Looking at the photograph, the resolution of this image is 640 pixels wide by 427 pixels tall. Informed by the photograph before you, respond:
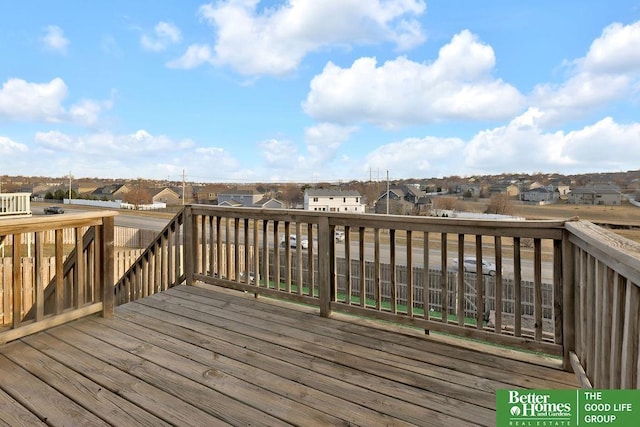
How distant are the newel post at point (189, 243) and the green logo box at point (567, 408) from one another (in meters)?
3.07

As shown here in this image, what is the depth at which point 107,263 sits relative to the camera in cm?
280

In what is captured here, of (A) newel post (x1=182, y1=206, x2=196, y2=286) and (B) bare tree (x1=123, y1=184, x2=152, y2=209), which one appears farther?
(B) bare tree (x1=123, y1=184, x2=152, y2=209)

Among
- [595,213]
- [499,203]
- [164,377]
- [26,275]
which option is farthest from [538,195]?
[26,275]

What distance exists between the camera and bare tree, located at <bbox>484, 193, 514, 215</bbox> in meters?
8.84

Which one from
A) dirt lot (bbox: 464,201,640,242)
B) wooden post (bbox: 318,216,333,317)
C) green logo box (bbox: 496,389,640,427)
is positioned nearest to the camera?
green logo box (bbox: 496,389,640,427)

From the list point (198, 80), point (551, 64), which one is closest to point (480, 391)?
point (198, 80)

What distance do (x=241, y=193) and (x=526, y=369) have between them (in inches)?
784

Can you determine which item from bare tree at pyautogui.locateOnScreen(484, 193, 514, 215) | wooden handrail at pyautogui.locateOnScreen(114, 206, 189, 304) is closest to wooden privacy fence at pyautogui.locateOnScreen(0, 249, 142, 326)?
wooden handrail at pyautogui.locateOnScreen(114, 206, 189, 304)

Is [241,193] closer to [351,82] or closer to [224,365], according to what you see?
[351,82]

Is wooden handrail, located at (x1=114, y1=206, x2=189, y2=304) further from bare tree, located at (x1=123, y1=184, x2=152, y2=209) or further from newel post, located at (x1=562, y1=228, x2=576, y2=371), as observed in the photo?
bare tree, located at (x1=123, y1=184, x2=152, y2=209)

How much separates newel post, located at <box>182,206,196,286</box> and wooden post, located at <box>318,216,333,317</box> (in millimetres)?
1600

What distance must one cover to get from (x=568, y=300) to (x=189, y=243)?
130 inches

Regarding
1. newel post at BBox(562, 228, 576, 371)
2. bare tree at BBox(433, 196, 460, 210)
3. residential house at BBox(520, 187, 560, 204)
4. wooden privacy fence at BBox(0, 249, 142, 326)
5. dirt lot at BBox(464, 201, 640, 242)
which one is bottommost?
wooden privacy fence at BBox(0, 249, 142, 326)

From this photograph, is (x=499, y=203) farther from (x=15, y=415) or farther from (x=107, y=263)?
(x=15, y=415)
